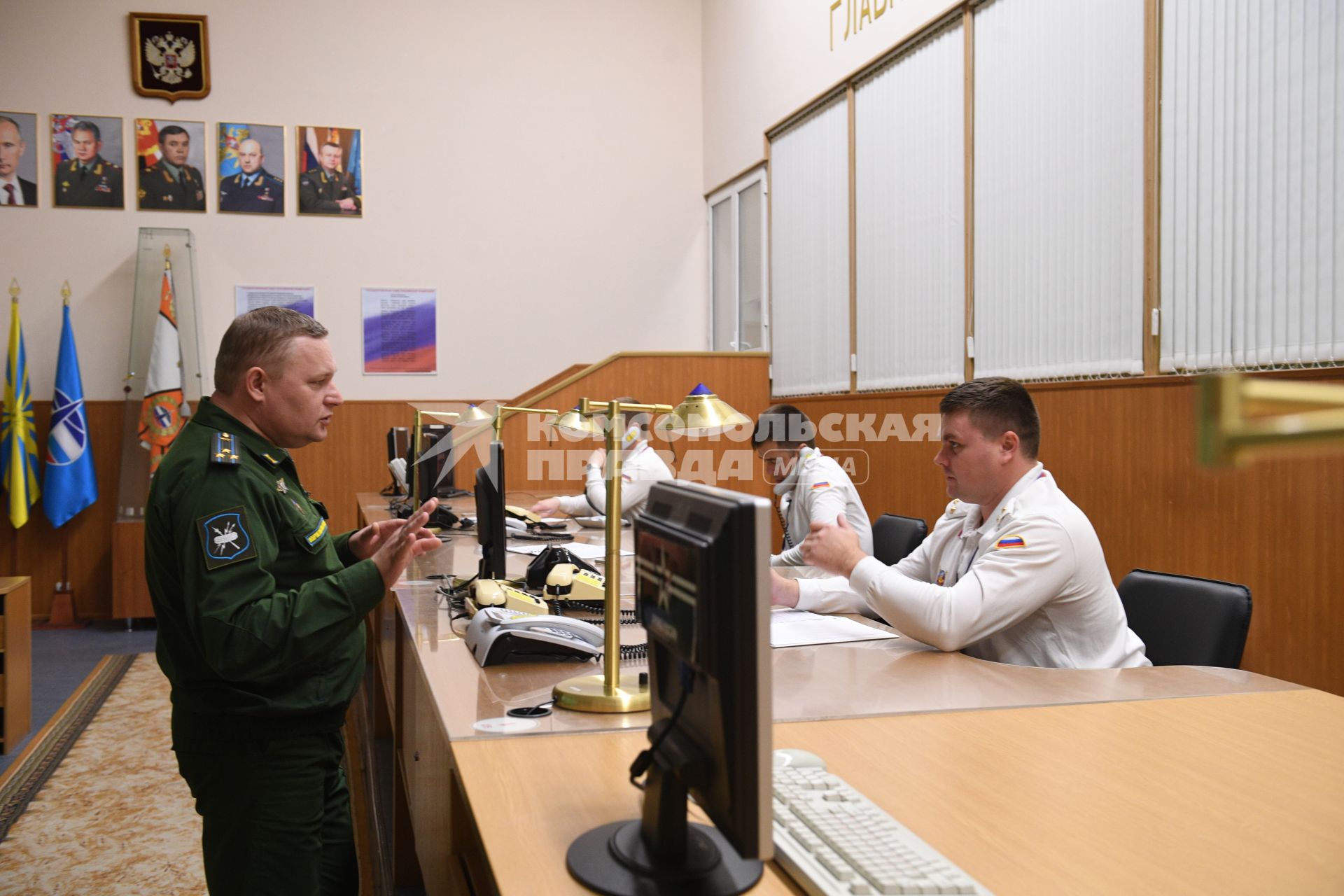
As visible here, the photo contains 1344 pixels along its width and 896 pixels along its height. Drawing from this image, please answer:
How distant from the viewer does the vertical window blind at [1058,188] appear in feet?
14.2

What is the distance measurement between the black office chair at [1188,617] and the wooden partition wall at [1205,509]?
2.47 feet

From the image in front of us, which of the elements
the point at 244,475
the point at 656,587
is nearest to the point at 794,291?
the point at 244,475

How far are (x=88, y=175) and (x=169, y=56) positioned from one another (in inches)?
43.8

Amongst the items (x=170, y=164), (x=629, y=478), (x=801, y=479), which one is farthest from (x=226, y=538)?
(x=170, y=164)

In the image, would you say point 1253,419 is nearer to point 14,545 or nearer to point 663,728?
point 663,728

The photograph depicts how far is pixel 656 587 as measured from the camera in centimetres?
112

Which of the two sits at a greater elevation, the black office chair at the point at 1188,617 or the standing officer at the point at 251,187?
the standing officer at the point at 251,187

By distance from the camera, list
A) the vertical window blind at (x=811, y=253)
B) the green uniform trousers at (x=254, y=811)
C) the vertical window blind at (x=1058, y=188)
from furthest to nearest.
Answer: the vertical window blind at (x=811, y=253)
the vertical window blind at (x=1058, y=188)
the green uniform trousers at (x=254, y=811)

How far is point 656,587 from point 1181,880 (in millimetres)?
632

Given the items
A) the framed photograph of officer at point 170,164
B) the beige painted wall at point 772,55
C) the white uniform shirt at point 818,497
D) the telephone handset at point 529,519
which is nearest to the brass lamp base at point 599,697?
the white uniform shirt at point 818,497

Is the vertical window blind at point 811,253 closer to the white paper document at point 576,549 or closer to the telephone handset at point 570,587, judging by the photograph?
the white paper document at point 576,549

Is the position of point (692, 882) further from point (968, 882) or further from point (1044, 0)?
point (1044, 0)

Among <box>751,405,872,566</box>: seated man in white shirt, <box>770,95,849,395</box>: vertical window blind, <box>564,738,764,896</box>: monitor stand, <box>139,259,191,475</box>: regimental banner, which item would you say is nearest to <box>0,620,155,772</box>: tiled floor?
<box>139,259,191,475</box>: regimental banner

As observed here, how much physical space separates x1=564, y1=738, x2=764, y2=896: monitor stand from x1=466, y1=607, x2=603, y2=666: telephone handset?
868mm
